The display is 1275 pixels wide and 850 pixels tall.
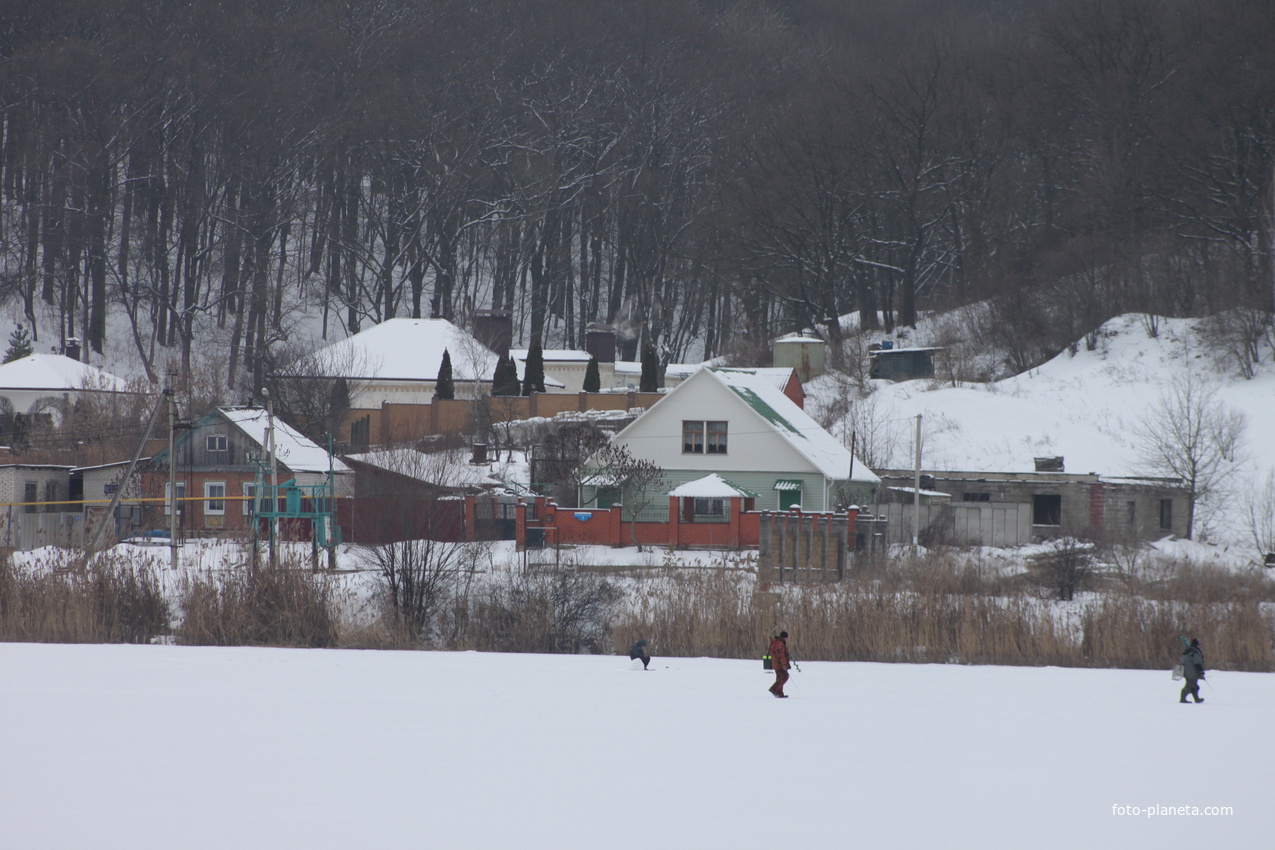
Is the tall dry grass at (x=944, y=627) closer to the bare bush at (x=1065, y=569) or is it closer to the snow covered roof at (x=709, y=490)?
the bare bush at (x=1065, y=569)

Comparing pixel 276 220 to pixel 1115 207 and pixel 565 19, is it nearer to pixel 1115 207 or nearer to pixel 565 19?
pixel 565 19

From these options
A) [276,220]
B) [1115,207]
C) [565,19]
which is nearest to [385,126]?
[276,220]

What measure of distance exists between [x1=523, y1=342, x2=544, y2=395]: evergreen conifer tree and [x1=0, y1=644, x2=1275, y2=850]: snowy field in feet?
119

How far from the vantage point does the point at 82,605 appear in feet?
71.2

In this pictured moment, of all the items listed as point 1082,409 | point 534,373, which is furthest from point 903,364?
point 534,373

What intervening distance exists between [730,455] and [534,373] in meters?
18.7

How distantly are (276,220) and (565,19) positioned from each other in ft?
80.9

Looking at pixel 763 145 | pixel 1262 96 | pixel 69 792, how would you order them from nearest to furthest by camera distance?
pixel 69 792 < pixel 1262 96 < pixel 763 145

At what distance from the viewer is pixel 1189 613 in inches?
814

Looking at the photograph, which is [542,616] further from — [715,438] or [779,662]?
[715,438]

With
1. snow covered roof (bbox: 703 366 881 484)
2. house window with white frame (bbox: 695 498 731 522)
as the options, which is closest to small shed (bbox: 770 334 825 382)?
snow covered roof (bbox: 703 366 881 484)

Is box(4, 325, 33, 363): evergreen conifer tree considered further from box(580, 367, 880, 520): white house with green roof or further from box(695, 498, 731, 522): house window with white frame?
box(695, 498, 731, 522): house window with white frame

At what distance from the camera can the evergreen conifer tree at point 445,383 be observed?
168ft

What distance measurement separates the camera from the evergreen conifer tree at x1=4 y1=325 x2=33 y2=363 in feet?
194
